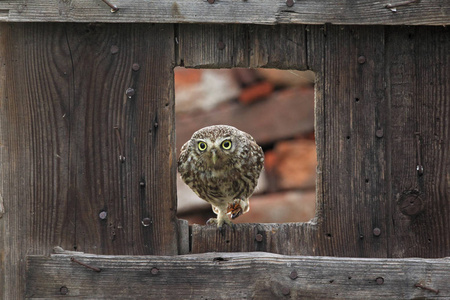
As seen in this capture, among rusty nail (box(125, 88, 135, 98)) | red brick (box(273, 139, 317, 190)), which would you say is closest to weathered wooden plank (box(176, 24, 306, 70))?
rusty nail (box(125, 88, 135, 98))

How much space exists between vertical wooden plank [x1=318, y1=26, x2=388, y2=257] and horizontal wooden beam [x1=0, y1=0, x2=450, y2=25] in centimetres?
17

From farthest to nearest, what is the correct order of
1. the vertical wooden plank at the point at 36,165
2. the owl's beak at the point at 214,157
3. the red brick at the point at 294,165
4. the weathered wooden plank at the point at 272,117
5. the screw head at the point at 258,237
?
the red brick at the point at 294,165
the weathered wooden plank at the point at 272,117
the owl's beak at the point at 214,157
the screw head at the point at 258,237
the vertical wooden plank at the point at 36,165

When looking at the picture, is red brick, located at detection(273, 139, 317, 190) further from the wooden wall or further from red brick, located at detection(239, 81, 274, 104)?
the wooden wall

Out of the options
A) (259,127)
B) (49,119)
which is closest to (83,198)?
(49,119)

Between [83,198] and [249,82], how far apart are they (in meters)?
3.94

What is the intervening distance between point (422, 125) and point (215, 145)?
1.25 metres

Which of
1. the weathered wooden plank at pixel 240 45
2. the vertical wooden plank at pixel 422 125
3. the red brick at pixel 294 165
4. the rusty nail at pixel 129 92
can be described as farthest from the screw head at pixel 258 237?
the red brick at pixel 294 165

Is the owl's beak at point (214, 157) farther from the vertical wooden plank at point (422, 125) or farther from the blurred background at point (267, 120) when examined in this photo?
the blurred background at point (267, 120)

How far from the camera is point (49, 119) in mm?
4102

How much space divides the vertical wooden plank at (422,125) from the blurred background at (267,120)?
3.42m

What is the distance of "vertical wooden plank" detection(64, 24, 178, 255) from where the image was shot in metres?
4.09

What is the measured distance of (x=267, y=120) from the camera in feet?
25.0

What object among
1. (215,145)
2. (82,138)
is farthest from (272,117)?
(82,138)

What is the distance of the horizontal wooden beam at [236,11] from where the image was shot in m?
3.94
